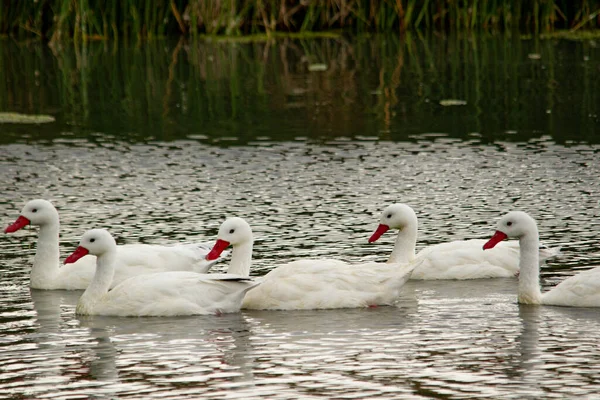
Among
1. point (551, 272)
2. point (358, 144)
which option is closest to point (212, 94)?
point (358, 144)

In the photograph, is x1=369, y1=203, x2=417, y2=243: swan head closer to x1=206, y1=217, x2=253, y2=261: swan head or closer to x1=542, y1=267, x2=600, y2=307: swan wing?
x1=206, y1=217, x2=253, y2=261: swan head

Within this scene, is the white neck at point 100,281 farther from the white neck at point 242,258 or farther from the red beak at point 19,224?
the red beak at point 19,224

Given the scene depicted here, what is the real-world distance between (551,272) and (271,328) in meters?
3.32

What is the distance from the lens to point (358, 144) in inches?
790

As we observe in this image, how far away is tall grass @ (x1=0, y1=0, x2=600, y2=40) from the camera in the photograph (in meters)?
32.0

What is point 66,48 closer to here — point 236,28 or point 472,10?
point 236,28

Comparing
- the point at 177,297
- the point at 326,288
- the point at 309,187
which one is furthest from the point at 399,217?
the point at 309,187

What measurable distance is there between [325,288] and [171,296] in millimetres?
1315

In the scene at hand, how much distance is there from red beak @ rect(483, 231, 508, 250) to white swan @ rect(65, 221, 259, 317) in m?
2.17

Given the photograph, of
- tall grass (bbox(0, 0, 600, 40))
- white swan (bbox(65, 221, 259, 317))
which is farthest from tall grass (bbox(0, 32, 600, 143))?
white swan (bbox(65, 221, 259, 317))

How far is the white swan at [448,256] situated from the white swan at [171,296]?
2084 millimetres

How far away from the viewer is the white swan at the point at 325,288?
37.1 ft

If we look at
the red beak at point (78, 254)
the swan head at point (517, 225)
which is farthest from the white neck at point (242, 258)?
the swan head at point (517, 225)

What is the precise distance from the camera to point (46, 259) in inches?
487
